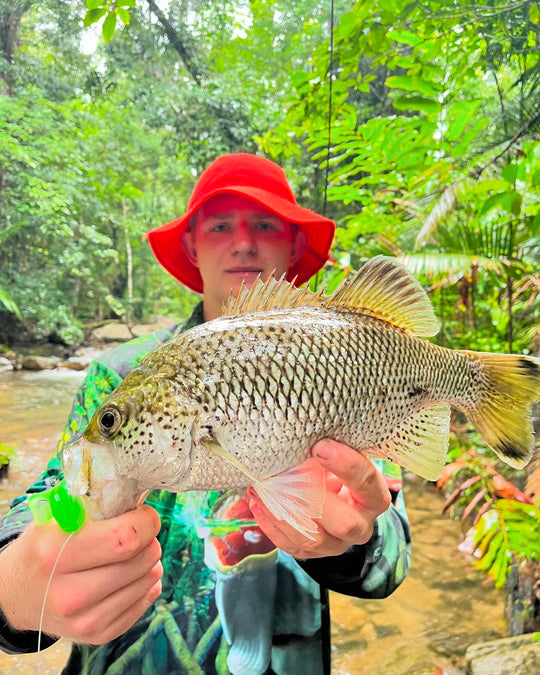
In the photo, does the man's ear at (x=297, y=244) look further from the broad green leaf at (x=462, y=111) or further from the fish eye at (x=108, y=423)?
the fish eye at (x=108, y=423)

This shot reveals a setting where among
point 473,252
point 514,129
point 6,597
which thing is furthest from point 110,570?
point 514,129

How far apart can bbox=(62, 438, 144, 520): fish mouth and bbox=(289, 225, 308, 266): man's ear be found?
1121 mm

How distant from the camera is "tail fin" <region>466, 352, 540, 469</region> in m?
0.99

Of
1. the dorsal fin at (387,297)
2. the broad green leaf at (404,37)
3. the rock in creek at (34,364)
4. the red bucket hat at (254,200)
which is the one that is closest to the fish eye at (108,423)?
the dorsal fin at (387,297)

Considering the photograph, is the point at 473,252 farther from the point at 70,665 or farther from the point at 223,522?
the point at 70,665

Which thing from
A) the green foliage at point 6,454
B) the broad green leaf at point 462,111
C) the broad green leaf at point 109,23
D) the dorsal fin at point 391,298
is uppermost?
the broad green leaf at point 109,23

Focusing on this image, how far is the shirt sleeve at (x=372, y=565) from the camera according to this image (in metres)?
1.25

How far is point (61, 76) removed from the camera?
12281 mm

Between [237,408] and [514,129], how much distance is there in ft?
11.4

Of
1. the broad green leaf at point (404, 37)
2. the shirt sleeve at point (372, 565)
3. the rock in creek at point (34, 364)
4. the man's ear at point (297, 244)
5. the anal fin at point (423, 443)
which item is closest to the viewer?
the anal fin at point (423, 443)

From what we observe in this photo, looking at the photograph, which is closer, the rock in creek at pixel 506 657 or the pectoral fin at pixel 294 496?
the pectoral fin at pixel 294 496

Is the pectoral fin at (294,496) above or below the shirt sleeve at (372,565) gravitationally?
above

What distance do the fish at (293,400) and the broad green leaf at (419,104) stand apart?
0.95 m

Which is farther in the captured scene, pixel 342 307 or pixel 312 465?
pixel 342 307
